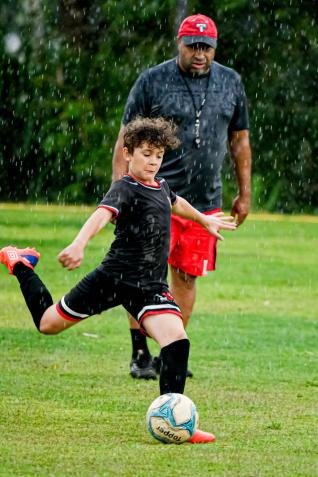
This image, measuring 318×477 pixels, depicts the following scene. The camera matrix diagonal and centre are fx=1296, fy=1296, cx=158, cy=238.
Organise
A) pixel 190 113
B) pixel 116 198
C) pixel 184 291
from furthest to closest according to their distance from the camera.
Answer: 1. pixel 184 291
2. pixel 190 113
3. pixel 116 198

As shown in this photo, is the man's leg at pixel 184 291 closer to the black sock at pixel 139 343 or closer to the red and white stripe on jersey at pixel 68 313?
the black sock at pixel 139 343

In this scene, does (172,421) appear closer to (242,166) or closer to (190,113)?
(190,113)

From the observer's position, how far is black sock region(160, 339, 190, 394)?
6250 millimetres

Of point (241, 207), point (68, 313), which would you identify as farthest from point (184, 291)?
point (68, 313)

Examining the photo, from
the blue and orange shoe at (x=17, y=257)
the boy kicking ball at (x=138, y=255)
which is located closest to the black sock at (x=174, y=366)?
the boy kicking ball at (x=138, y=255)

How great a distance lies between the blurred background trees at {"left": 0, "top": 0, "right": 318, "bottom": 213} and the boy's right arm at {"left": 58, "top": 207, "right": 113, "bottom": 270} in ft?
87.7

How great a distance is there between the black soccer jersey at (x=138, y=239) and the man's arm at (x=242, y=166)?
2.10 meters

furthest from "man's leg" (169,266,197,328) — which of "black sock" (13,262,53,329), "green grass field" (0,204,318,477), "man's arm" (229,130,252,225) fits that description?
"black sock" (13,262,53,329)

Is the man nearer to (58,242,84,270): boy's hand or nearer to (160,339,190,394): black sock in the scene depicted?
(160,339,190,394): black sock

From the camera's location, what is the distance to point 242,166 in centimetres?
872

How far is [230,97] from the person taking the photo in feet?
27.8

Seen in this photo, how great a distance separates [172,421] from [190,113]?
291cm

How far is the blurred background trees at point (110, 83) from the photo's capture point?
34.2m

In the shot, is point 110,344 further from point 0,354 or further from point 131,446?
point 131,446
